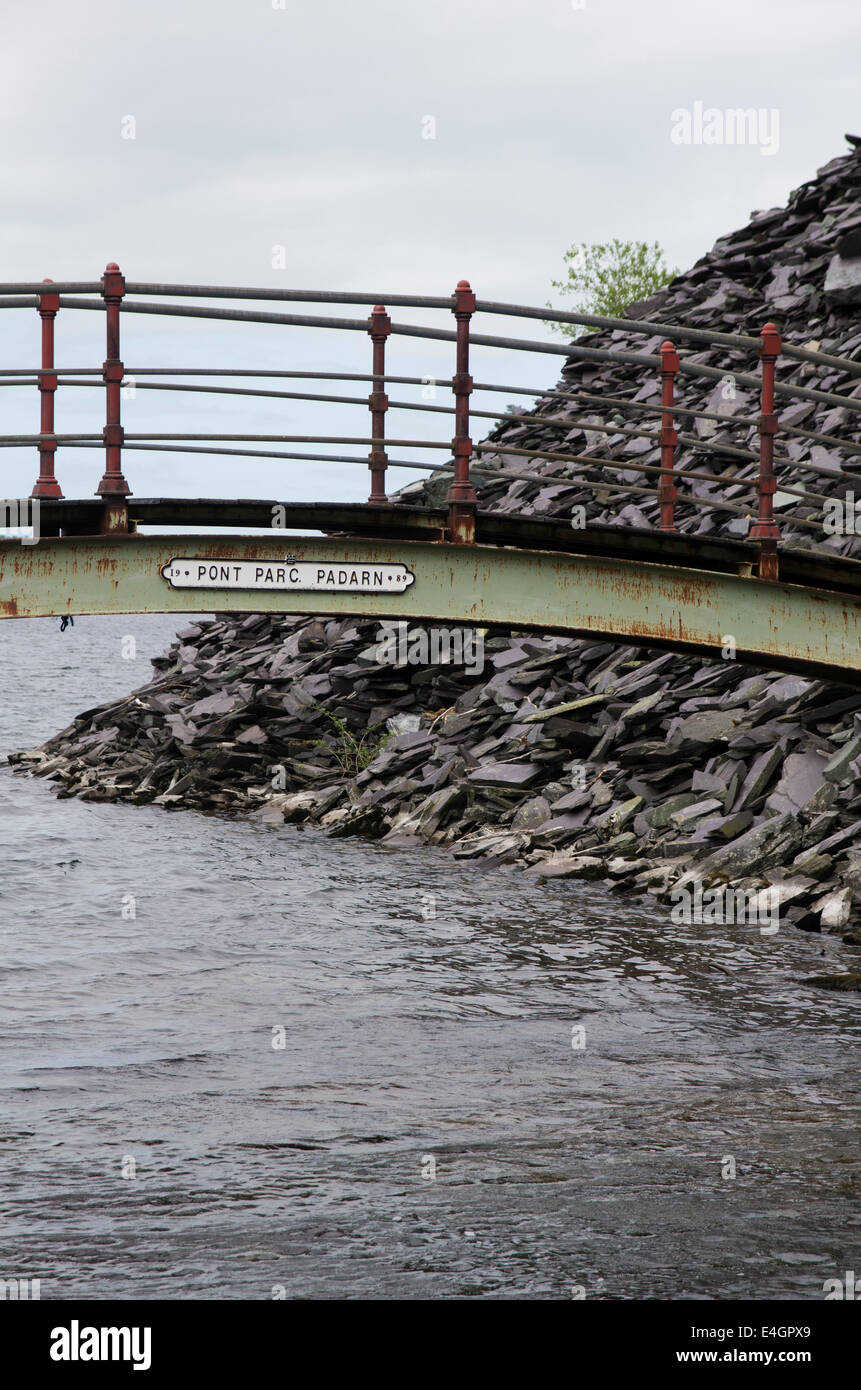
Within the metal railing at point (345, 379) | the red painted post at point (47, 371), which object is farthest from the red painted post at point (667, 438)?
the red painted post at point (47, 371)

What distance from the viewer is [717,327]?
1182 inches

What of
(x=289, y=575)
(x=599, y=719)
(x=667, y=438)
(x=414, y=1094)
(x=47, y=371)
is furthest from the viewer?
(x=599, y=719)

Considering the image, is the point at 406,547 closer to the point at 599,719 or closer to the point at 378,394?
the point at 378,394

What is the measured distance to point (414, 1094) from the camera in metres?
10.5

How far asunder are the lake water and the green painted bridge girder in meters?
3.11

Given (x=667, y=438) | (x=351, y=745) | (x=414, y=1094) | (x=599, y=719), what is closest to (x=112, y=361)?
(x=667, y=438)

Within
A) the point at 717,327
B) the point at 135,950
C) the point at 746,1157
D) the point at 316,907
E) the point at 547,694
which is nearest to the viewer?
the point at 746,1157

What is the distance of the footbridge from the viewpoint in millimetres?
9977

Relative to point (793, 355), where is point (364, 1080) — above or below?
below

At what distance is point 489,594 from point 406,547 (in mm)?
717

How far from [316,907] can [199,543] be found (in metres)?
7.14

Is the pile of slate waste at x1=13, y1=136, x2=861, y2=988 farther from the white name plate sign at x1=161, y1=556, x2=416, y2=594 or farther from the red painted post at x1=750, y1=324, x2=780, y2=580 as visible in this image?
the white name plate sign at x1=161, y1=556, x2=416, y2=594
